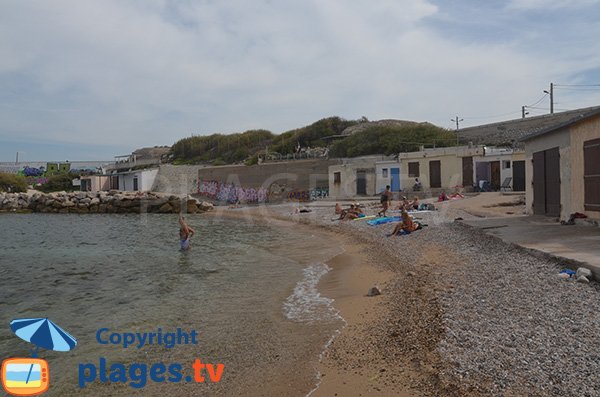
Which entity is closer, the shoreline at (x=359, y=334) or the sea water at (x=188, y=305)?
the shoreline at (x=359, y=334)

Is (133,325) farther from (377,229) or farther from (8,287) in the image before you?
(377,229)

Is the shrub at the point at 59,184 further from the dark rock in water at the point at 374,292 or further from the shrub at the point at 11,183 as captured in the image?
the dark rock in water at the point at 374,292

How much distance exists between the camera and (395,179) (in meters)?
35.4

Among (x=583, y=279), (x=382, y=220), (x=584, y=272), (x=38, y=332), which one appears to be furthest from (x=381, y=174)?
(x=38, y=332)

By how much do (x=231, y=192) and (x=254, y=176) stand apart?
352 cm

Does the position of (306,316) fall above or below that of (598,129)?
below

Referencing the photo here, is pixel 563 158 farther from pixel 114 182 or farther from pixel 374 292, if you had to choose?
pixel 114 182

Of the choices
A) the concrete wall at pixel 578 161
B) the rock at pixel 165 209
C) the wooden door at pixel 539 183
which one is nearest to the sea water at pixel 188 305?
the wooden door at pixel 539 183

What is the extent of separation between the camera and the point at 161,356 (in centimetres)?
663

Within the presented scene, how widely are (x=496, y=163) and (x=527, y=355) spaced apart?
2822 centimetres

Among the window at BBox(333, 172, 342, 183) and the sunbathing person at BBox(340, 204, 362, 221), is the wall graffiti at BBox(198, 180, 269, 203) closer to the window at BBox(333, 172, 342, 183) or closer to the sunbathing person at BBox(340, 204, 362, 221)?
the window at BBox(333, 172, 342, 183)

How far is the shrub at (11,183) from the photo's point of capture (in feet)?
198

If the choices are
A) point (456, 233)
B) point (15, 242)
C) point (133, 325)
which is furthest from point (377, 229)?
point (15, 242)

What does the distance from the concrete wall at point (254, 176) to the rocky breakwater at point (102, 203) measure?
5.83 meters
